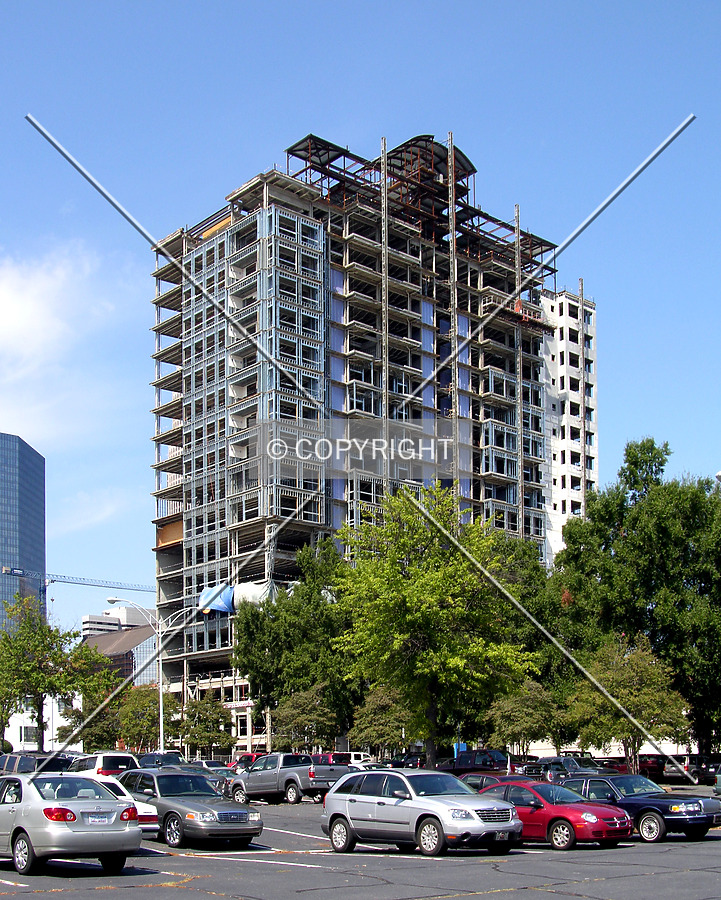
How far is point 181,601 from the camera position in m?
98.9

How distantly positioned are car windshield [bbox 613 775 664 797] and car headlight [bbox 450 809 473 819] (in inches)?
282

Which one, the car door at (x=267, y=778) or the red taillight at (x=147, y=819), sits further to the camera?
the car door at (x=267, y=778)

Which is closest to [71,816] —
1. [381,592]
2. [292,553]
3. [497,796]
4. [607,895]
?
[607,895]

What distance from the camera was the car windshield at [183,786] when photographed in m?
24.1

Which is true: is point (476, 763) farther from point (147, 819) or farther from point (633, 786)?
point (147, 819)

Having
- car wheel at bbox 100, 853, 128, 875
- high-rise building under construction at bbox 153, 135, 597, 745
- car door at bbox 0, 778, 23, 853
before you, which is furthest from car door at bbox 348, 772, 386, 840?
A: high-rise building under construction at bbox 153, 135, 597, 745

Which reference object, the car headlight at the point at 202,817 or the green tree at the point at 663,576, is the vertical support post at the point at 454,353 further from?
the green tree at the point at 663,576

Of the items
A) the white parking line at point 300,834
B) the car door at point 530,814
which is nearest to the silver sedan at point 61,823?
the white parking line at point 300,834

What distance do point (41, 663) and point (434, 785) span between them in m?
39.7

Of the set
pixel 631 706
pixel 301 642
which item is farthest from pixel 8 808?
pixel 301 642

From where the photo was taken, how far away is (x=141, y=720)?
76062mm

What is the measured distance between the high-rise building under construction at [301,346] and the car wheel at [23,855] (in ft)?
176

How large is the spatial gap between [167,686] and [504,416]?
43.6 metres

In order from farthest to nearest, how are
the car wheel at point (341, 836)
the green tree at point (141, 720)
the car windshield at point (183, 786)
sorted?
the green tree at point (141, 720) < the car windshield at point (183, 786) < the car wheel at point (341, 836)
